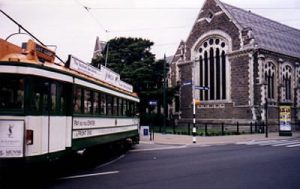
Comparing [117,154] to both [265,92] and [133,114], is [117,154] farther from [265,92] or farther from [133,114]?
[265,92]

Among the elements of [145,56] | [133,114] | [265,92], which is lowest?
[133,114]

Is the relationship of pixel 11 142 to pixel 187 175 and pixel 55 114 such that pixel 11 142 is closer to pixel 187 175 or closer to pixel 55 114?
pixel 55 114

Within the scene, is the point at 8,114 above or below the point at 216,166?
above

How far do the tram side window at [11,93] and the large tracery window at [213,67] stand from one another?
31441mm

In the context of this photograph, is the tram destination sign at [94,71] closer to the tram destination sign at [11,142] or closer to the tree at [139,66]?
the tram destination sign at [11,142]

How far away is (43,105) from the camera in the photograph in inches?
326

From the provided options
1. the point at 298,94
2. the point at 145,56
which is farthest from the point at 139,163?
the point at 298,94

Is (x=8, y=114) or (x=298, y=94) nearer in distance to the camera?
(x=8, y=114)

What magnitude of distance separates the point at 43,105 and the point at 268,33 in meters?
36.5

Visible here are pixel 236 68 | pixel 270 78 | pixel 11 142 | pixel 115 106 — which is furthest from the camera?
pixel 270 78

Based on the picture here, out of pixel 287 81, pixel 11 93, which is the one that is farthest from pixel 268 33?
pixel 11 93

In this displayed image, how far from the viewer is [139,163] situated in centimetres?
1237

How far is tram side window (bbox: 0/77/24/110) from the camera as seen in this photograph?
7.81 m

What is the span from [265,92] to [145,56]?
14324 mm
